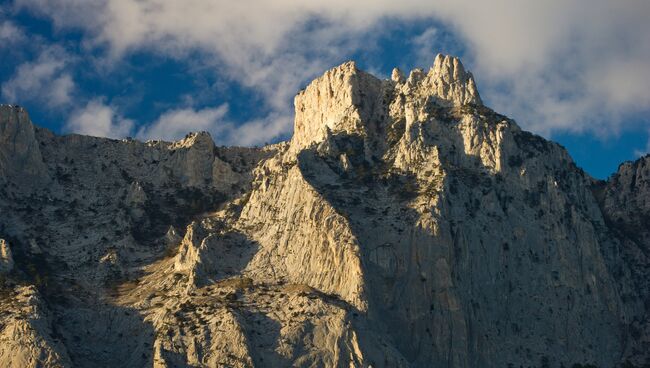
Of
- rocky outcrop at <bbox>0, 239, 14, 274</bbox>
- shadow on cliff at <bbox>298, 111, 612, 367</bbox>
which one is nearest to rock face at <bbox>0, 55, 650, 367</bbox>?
shadow on cliff at <bbox>298, 111, 612, 367</bbox>

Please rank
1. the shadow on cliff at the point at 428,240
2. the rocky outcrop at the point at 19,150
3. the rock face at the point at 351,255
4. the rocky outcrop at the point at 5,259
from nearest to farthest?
the rock face at the point at 351,255 < the shadow on cliff at the point at 428,240 < the rocky outcrop at the point at 5,259 < the rocky outcrop at the point at 19,150

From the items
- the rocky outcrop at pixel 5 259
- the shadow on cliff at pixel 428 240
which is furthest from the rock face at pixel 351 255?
the rocky outcrop at pixel 5 259

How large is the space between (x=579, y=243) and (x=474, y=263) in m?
18.2

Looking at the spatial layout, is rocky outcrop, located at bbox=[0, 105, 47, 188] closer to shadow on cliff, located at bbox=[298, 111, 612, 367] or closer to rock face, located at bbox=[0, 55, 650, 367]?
rock face, located at bbox=[0, 55, 650, 367]

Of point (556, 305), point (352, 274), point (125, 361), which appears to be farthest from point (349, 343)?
point (556, 305)

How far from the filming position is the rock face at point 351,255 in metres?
149

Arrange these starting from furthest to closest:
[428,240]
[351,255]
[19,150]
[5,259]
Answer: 1. [19,150]
2. [428,240]
3. [5,259]
4. [351,255]

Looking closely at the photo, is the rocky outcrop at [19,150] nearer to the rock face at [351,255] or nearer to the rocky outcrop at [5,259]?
the rock face at [351,255]

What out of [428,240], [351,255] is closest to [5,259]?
[351,255]

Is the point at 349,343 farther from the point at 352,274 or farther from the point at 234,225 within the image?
the point at 234,225

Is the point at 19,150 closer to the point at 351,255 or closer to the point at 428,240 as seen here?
the point at 351,255

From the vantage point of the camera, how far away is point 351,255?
6216 inches

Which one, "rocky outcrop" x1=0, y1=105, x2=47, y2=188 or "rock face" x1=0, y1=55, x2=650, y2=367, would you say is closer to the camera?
"rock face" x1=0, y1=55, x2=650, y2=367

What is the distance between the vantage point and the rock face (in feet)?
488
